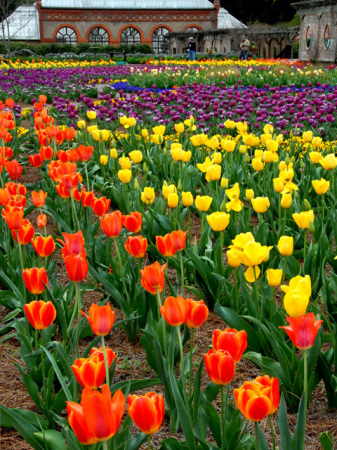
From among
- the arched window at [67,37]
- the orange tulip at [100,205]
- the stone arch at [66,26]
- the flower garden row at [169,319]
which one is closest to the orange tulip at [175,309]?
the flower garden row at [169,319]

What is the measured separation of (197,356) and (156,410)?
1.35 meters

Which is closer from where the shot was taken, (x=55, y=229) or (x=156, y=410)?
(x=156, y=410)

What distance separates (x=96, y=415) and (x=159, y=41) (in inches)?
1677

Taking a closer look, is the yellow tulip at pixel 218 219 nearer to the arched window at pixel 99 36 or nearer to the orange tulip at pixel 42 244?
the orange tulip at pixel 42 244

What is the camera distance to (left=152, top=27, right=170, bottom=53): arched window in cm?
4097

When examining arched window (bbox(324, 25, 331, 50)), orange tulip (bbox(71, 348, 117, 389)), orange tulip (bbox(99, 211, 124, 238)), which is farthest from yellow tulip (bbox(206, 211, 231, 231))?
arched window (bbox(324, 25, 331, 50))

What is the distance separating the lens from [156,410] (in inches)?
45.1

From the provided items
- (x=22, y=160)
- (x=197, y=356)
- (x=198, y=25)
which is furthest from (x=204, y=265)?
(x=198, y=25)

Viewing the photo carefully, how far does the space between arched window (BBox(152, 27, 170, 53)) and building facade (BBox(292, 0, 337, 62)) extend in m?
16.8

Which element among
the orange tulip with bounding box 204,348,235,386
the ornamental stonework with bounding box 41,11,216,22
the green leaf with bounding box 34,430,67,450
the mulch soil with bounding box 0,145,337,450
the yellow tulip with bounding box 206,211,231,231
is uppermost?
the ornamental stonework with bounding box 41,11,216,22

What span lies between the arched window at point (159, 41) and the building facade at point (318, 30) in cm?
1679

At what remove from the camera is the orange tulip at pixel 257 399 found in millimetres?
1148

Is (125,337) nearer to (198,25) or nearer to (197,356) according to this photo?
(197,356)

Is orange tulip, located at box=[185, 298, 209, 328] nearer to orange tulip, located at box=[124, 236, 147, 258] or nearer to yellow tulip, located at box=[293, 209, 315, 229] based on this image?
orange tulip, located at box=[124, 236, 147, 258]
